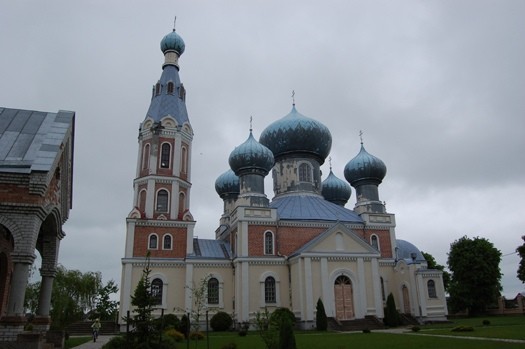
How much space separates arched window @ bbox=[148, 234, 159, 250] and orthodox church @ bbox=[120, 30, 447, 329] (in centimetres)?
6

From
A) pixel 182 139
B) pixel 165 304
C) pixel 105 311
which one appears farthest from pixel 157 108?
pixel 105 311

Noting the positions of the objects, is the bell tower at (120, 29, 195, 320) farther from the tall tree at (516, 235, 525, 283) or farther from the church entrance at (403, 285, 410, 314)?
the tall tree at (516, 235, 525, 283)

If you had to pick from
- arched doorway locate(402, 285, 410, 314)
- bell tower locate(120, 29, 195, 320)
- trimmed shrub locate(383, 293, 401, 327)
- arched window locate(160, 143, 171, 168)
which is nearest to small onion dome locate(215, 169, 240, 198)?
bell tower locate(120, 29, 195, 320)

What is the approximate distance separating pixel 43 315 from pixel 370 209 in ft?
84.2

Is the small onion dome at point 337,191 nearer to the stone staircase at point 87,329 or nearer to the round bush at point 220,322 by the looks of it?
the round bush at point 220,322

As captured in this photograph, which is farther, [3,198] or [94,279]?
[94,279]

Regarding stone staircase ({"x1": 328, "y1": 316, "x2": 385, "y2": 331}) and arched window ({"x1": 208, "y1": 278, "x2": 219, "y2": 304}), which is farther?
arched window ({"x1": 208, "y1": 278, "x2": 219, "y2": 304})

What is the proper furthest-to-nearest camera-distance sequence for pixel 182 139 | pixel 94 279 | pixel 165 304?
pixel 94 279 < pixel 182 139 < pixel 165 304

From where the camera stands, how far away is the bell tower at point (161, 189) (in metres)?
28.1

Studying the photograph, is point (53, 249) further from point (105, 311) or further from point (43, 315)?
point (105, 311)

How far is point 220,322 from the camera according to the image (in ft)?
87.6

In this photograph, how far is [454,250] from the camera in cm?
4181

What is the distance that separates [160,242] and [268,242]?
705cm

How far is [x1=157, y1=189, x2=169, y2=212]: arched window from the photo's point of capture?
29531mm
